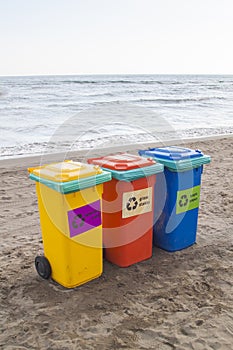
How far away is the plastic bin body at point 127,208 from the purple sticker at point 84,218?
20 centimetres

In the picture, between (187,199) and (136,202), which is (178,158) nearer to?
(187,199)

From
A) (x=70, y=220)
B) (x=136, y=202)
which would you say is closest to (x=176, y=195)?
(x=136, y=202)

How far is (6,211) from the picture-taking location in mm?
4039

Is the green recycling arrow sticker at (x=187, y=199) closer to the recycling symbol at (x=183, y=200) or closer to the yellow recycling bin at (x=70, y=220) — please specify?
the recycling symbol at (x=183, y=200)


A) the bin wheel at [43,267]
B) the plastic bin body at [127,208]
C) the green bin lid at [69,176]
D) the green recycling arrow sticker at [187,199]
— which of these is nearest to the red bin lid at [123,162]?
the plastic bin body at [127,208]

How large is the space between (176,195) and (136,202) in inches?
17.3

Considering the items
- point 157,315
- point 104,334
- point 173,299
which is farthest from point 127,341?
point 173,299

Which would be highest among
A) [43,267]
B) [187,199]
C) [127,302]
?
[187,199]

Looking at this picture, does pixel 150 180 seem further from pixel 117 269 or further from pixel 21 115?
pixel 21 115

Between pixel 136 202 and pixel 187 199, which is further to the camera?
pixel 187 199

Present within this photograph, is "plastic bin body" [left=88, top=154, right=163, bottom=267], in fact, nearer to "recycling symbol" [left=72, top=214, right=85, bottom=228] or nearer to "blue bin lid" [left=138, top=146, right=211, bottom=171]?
"blue bin lid" [left=138, top=146, right=211, bottom=171]

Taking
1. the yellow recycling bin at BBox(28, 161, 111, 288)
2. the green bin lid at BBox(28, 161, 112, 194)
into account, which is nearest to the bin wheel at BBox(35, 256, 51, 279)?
the yellow recycling bin at BBox(28, 161, 111, 288)

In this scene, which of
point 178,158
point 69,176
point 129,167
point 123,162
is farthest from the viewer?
point 178,158

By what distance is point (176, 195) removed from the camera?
2.94 metres
